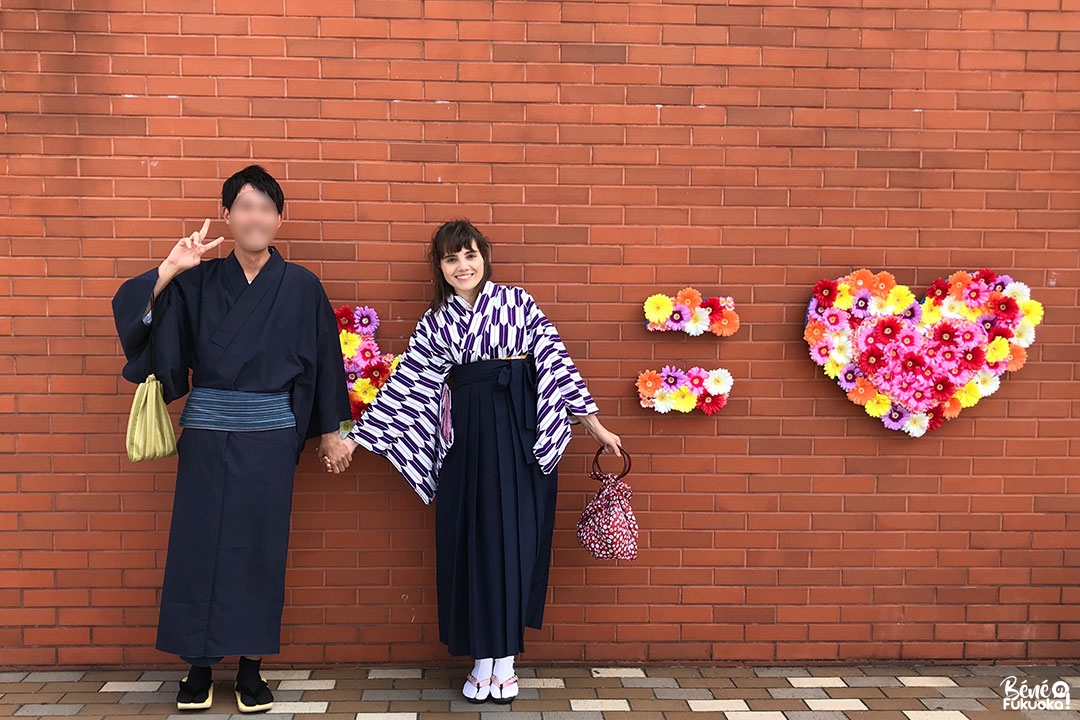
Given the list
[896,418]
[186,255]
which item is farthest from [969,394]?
[186,255]

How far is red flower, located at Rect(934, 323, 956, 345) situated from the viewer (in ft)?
12.1

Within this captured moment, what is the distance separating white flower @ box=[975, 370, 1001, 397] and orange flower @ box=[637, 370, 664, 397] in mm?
1371

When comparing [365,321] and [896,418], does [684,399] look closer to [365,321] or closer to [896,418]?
[896,418]

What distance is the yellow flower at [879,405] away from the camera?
12.2 ft

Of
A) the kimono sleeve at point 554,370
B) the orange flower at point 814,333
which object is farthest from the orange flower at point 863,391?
the kimono sleeve at point 554,370

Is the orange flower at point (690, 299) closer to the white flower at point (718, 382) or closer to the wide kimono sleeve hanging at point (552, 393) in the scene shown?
the white flower at point (718, 382)

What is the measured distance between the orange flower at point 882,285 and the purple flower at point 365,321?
211 cm

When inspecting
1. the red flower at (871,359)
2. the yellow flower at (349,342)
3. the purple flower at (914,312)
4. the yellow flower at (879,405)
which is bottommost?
the yellow flower at (879,405)

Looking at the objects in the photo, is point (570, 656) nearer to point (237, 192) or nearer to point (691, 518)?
point (691, 518)

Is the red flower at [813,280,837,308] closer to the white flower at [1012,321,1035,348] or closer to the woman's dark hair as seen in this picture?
the white flower at [1012,321,1035,348]

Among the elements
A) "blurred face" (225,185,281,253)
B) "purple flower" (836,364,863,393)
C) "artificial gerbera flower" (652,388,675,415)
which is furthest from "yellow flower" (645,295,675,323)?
"blurred face" (225,185,281,253)

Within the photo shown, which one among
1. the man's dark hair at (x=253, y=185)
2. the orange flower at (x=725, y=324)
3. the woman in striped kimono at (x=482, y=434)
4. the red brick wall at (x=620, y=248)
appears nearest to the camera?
the man's dark hair at (x=253, y=185)

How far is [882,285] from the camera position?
3686 millimetres

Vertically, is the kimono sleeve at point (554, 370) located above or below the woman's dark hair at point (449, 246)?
below
